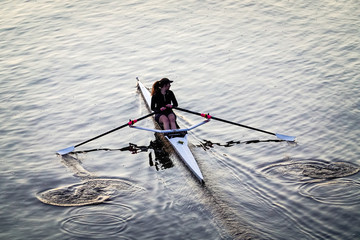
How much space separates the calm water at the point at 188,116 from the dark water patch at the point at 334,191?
0.13 ft

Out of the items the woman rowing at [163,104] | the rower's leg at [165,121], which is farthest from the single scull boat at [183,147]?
the woman rowing at [163,104]

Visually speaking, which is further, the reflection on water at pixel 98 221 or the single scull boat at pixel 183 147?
the single scull boat at pixel 183 147

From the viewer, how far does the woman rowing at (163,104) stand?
1361 cm

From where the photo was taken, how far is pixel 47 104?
692 inches

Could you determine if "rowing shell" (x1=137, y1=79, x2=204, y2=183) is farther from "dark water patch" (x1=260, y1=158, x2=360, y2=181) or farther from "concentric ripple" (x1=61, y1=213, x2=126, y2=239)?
"concentric ripple" (x1=61, y1=213, x2=126, y2=239)

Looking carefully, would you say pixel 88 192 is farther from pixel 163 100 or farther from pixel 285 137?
pixel 285 137

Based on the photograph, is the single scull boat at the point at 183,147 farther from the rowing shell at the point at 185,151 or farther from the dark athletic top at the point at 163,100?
the dark athletic top at the point at 163,100

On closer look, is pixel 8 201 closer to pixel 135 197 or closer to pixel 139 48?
pixel 135 197

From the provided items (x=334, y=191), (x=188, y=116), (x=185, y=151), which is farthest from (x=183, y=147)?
(x=334, y=191)

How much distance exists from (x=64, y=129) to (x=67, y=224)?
6054mm

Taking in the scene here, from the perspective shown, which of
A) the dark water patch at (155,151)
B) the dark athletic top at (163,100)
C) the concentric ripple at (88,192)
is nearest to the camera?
the concentric ripple at (88,192)

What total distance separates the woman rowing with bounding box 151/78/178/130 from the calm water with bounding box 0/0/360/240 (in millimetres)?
1023

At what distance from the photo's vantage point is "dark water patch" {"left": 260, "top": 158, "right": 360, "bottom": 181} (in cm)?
1130

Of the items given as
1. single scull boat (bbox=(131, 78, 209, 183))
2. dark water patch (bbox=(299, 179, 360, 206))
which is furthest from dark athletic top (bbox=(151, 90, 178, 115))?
dark water patch (bbox=(299, 179, 360, 206))
